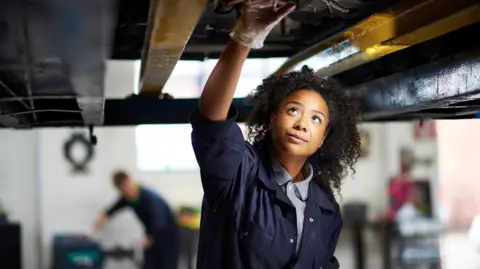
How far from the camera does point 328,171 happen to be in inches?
55.4

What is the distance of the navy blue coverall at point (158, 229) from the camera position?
464 centimetres

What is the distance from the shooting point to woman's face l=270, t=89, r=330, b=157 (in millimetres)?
1225

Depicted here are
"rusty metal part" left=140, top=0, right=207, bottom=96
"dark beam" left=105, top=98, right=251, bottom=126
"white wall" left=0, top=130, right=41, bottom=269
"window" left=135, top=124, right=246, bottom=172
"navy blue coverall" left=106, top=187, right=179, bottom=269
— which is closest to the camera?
"rusty metal part" left=140, top=0, right=207, bottom=96

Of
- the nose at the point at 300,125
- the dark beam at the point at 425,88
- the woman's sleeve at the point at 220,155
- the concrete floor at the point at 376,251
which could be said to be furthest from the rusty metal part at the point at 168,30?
the concrete floor at the point at 376,251

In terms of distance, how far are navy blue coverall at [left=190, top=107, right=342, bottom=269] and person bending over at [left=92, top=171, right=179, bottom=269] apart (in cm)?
345

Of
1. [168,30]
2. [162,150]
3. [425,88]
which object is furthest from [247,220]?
[162,150]

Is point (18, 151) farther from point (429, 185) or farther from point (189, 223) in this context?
point (429, 185)

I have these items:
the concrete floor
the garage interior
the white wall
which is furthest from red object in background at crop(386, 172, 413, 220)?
the white wall

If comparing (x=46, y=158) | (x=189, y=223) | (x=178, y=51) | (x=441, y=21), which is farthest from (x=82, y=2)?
(x=46, y=158)

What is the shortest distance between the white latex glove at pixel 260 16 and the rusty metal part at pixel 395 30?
0.32 metres

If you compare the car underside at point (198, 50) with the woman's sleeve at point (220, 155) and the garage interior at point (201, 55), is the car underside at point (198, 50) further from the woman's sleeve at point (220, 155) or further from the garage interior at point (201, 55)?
the woman's sleeve at point (220, 155)

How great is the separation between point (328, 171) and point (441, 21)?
1.32 ft

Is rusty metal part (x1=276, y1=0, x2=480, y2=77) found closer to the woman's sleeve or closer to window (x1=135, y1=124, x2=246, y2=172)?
the woman's sleeve

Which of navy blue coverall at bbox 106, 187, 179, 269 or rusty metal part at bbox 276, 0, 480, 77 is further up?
rusty metal part at bbox 276, 0, 480, 77
